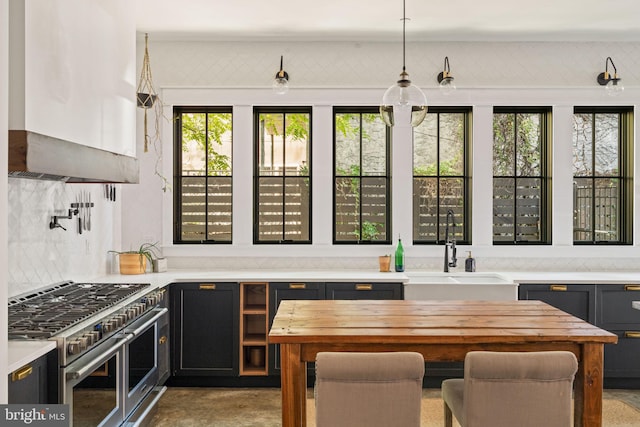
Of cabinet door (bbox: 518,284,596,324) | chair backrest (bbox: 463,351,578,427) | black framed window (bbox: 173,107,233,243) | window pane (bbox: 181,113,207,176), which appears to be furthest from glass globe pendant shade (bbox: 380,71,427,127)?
window pane (bbox: 181,113,207,176)

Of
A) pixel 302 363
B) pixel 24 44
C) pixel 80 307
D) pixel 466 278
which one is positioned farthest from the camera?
pixel 466 278

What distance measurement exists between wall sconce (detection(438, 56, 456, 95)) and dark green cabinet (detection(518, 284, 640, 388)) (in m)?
1.76

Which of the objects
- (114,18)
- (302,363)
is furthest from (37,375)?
(114,18)

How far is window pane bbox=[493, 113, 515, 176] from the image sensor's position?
5531mm

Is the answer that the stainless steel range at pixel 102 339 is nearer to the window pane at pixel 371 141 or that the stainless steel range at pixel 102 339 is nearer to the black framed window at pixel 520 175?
the window pane at pixel 371 141

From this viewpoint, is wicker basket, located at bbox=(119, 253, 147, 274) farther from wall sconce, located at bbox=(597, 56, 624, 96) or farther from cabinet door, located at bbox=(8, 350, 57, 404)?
wall sconce, located at bbox=(597, 56, 624, 96)

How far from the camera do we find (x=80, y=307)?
3.29 meters

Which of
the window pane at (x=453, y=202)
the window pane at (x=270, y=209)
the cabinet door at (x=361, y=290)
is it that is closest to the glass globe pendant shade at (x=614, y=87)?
the window pane at (x=453, y=202)

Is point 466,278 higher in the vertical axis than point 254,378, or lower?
higher

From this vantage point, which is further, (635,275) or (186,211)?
(186,211)

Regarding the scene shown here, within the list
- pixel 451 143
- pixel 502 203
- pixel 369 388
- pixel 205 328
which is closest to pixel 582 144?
pixel 502 203

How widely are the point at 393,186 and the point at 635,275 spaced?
7.02 feet

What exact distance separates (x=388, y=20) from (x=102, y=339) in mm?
3286

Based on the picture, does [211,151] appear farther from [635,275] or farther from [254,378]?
[635,275]
